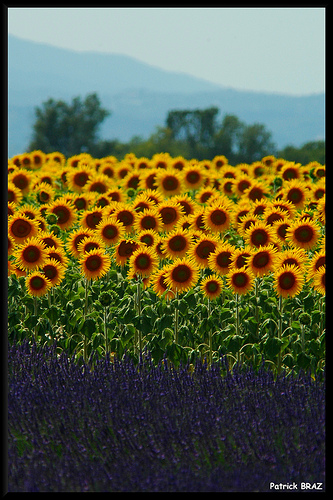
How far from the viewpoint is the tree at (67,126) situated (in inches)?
2835

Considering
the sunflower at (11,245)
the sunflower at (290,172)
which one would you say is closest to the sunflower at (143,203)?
the sunflower at (11,245)

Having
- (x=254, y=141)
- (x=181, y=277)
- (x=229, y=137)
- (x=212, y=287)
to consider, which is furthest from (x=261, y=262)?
(x=229, y=137)

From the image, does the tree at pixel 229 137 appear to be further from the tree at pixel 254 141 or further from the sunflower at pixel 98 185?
the sunflower at pixel 98 185

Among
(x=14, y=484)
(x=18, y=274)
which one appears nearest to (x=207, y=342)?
(x=18, y=274)

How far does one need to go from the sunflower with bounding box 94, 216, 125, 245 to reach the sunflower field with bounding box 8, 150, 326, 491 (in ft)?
0.04

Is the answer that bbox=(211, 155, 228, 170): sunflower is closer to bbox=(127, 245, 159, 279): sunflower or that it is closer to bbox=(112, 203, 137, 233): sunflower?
bbox=(112, 203, 137, 233): sunflower

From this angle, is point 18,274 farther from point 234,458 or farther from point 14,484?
point 234,458

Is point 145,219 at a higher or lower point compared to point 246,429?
higher

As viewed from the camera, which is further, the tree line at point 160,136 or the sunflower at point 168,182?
the tree line at point 160,136

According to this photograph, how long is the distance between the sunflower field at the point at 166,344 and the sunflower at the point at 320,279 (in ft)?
0.06

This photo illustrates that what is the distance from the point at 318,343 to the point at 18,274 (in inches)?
127

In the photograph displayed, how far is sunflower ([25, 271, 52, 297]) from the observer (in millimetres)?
6852
